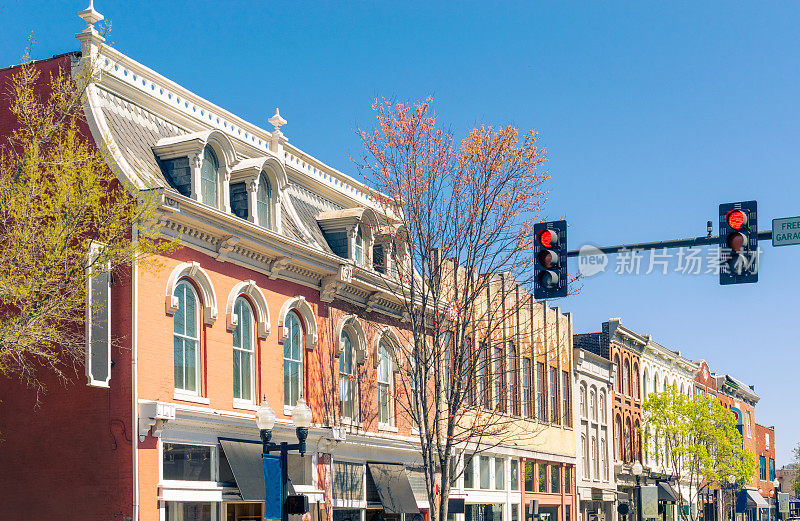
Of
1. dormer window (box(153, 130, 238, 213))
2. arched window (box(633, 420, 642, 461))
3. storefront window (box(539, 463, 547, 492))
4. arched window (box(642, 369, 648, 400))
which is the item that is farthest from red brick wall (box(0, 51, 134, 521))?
arched window (box(642, 369, 648, 400))

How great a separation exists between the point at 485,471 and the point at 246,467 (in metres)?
18.2

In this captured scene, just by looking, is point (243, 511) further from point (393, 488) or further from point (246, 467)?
point (393, 488)

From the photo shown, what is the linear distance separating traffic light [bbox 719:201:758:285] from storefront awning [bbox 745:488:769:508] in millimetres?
85646

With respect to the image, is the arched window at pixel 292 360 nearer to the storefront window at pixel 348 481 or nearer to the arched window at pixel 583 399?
the storefront window at pixel 348 481

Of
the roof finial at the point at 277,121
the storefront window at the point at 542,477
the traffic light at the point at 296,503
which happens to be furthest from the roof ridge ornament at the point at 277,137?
the storefront window at the point at 542,477

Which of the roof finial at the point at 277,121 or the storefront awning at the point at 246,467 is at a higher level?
the roof finial at the point at 277,121

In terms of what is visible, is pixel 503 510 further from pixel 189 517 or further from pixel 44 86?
pixel 44 86

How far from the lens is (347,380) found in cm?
3284

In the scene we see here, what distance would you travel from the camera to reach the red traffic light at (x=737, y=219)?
15.8 meters

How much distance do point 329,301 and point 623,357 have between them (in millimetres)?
36105

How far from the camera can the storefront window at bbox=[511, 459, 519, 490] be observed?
4516cm

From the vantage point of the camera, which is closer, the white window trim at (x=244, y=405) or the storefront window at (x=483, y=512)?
the white window trim at (x=244, y=405)

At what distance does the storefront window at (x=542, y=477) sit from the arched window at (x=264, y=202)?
24737mm

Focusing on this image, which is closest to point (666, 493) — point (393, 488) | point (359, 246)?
point (393, 488)
